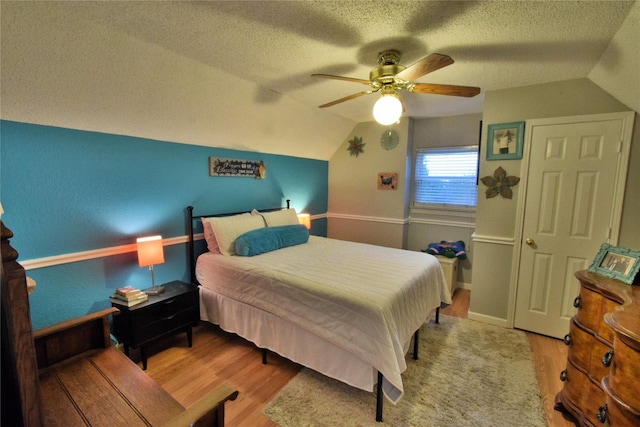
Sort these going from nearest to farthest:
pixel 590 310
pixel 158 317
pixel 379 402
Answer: pixel 590 310 → pixel 379 402 → pixel 158 317

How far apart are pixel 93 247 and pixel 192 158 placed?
1.21 m

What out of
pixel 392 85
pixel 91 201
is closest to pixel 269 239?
pixel 91 201

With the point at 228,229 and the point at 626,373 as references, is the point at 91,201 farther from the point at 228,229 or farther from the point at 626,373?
the point at 626,373

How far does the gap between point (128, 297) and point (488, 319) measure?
3.49 metres

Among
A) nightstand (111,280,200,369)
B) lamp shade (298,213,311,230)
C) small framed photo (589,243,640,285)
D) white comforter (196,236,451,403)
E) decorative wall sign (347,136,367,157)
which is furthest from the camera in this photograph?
decorative wall sign (347,136,367,157)

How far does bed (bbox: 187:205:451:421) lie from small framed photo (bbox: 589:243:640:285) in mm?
1120

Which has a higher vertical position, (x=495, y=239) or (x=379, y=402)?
(x=495, y=239)

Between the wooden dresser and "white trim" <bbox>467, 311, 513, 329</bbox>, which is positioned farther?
"white trim" <bbox>467, 311, 513, 329</bbox>

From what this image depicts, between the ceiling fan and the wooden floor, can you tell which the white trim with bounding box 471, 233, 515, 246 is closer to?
the wooden floor

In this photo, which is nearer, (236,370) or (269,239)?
(236,370)

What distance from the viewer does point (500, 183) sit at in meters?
2.95

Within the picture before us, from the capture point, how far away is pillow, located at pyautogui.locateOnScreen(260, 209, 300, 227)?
3482 mm

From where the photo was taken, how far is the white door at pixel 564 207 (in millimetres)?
2469

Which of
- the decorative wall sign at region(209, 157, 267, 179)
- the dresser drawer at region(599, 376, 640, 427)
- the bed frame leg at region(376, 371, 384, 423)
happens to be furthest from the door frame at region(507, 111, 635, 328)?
the decorative wall sign at region(209, 157, 267, 179)
